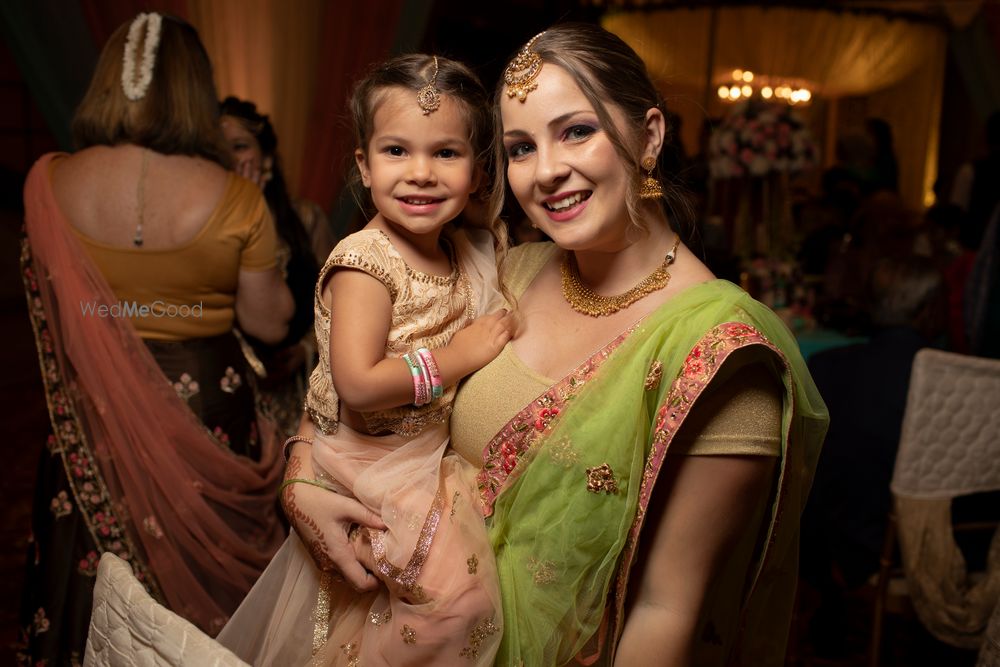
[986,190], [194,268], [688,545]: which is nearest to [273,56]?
[194,268]

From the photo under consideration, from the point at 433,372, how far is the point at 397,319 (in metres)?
0.13

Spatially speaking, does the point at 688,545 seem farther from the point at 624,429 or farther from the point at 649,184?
the point at 649,184

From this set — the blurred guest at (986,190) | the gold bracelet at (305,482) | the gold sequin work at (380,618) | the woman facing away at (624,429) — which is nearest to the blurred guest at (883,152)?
the blurred guest at (986,190)

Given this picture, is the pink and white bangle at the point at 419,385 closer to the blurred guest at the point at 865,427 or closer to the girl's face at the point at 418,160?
the girl's face at the point at 418,160

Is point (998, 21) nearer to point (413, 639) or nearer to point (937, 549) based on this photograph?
point (937, 549)

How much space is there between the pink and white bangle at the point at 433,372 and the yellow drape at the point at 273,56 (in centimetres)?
241

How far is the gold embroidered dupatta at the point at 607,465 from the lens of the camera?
1.12 metres

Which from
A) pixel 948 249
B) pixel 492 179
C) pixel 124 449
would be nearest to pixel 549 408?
pixel 492 179

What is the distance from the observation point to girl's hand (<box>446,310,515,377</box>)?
53.4 inches

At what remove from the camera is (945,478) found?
2.25 metres

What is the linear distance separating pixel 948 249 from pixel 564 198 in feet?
11.4

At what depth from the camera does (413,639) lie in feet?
3.83

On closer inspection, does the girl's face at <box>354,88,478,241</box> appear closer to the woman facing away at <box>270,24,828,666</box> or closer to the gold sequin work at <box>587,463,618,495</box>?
the woman facing away at <box>270,24,828,666</box>

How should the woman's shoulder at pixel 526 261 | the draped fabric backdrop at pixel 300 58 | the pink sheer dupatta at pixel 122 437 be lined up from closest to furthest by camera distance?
the woman's shoulder at pixel 526 261 → the pink sheer dupatta at pixel 122 437 → the draped fabric backdrop at pixel 300 58
